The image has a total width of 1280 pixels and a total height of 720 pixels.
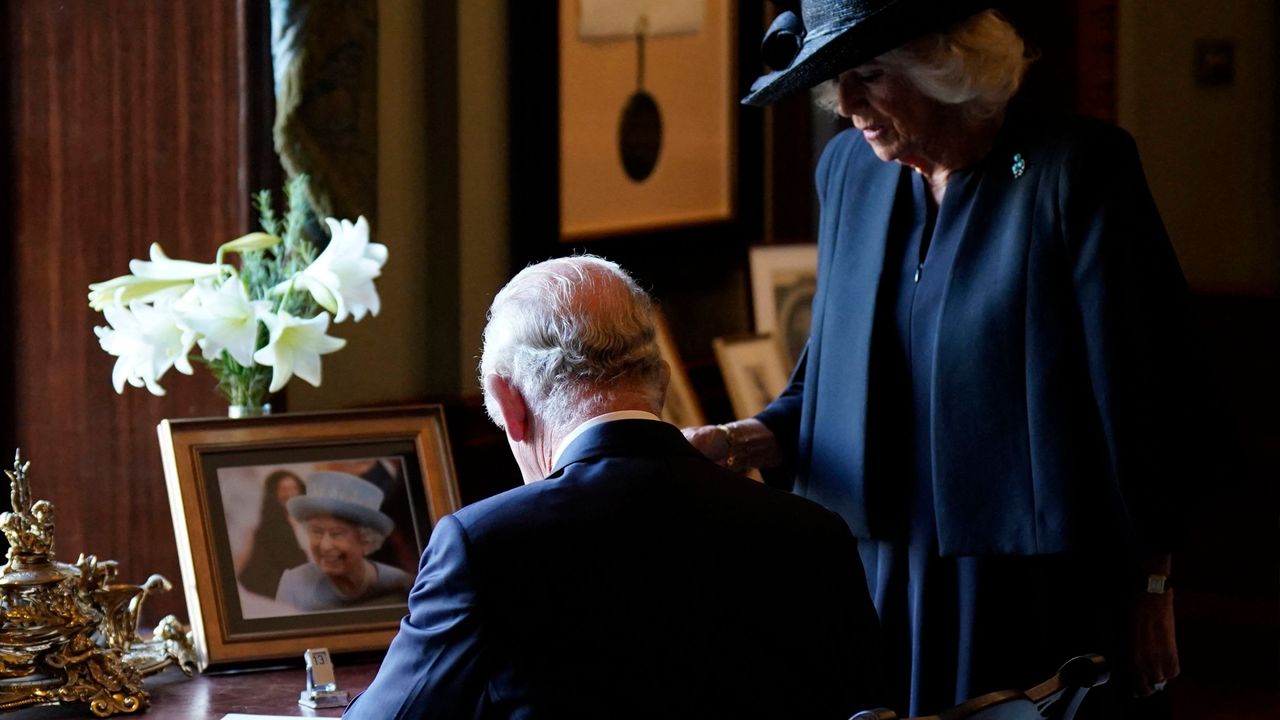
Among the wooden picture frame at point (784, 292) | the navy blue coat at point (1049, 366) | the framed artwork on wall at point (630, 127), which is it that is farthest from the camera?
the wooden picture frame at point (784, 292)

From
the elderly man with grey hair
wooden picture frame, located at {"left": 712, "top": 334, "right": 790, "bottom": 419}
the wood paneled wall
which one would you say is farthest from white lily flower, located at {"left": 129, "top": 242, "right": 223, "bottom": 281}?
wooden picture frame, located at {"left": 712, "top": 334, "right": 790, "bottom": 419}

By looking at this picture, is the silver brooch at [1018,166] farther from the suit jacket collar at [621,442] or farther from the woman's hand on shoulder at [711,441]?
the suit jacket collar at [621,442]

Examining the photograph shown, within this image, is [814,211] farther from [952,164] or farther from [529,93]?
[952,164]

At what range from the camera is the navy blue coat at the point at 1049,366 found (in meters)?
1.94

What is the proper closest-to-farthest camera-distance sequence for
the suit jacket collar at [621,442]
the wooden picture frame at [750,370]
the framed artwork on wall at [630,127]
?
1. the suit jacket collar at [621,442]
2. the framed artwork on wall at [630,127]
3. the wooden picture frame at [750,370]

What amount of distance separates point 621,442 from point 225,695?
79cm

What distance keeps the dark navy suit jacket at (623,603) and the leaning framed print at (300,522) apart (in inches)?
25.7

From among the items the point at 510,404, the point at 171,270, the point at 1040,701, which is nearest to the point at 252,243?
the point at 171,270

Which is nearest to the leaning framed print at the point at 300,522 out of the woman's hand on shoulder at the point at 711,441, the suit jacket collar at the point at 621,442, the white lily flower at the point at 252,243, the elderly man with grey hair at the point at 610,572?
the white lily flower at the point at 252,243

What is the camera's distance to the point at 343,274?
2203mm

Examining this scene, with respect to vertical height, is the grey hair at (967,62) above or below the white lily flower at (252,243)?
above

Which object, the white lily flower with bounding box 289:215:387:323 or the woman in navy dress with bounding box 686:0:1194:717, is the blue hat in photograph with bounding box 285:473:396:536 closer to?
the white lily flower with bounding box 289:215:387:323

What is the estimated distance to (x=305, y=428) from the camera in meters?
2.21

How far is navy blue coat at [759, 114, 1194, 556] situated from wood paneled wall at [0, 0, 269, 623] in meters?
1.13
